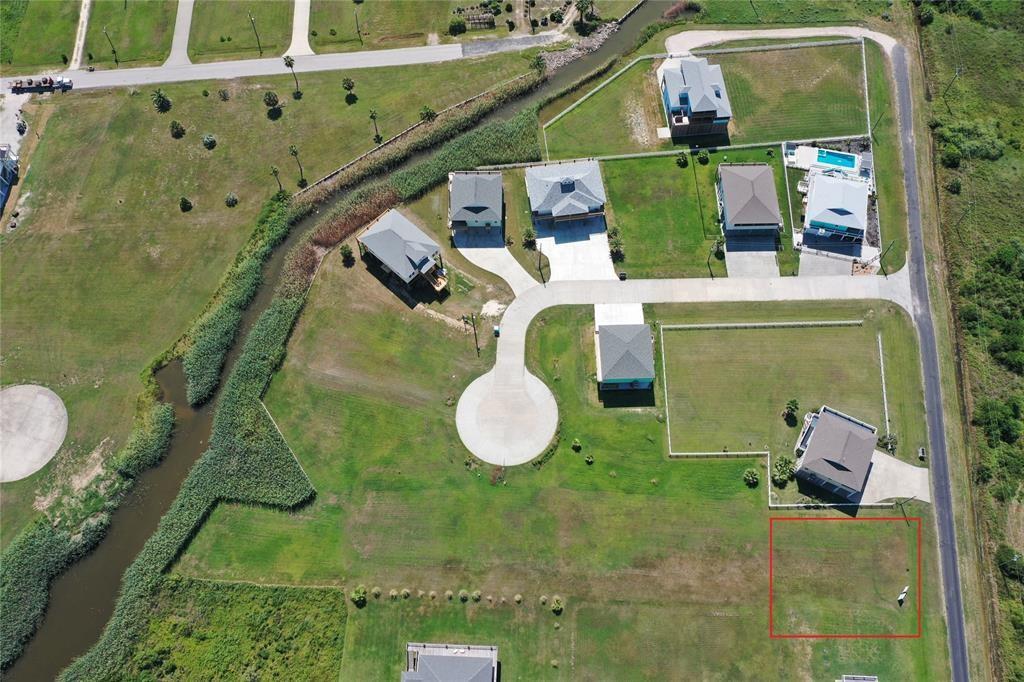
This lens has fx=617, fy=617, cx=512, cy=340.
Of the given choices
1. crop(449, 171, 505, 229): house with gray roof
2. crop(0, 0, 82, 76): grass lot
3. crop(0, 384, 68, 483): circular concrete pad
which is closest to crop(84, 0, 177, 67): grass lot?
crop(0, 0, 82, 76): grass lot

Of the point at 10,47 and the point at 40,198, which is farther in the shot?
the point at 10,47

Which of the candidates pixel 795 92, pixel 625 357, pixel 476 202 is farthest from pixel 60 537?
pixel 795 92

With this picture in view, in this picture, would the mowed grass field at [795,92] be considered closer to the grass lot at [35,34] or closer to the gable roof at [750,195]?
the gable roof at [750,195]

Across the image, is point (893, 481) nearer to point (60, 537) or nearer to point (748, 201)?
point (748, 201)

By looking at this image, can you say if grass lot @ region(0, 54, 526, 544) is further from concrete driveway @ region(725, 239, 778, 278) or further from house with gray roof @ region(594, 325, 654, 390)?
house with gray roof @ region(594, 325, 654, 390)

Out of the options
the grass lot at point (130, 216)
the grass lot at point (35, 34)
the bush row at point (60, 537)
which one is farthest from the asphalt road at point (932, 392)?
the grass lot at point (35, 34)

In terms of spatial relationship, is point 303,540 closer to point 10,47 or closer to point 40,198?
point 40,198

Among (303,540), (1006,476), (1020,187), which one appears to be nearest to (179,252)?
(303,540)
